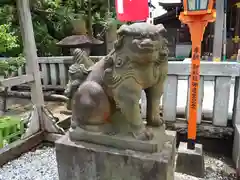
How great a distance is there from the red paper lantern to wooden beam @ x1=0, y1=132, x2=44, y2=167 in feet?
6.34

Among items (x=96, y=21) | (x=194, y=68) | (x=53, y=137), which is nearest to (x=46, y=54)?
(x=96, y=21)

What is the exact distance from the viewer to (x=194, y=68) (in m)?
1.94

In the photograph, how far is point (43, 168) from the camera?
87.3 inches

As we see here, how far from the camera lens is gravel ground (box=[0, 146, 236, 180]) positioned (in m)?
2.08

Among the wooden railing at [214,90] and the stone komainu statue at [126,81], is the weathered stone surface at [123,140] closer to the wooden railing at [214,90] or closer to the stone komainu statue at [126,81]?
the stone komainu statue at [126,81]

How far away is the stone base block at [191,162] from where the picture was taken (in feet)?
6.70

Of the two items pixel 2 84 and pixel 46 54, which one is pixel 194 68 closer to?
pixel 2 84

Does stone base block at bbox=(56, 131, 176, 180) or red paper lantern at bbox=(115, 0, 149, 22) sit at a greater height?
red paper lantern at bbox=(115, 0, 149, 22)

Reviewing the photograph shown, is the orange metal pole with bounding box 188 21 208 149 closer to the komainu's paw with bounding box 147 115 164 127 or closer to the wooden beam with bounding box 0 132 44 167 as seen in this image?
the komainu's paw with bounding box 147 115 164 127

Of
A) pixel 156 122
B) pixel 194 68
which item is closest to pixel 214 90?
pixel 194 68

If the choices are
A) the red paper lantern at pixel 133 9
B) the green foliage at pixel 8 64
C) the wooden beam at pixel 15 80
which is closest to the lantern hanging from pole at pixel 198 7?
the red paper lantern at pixel 133 9

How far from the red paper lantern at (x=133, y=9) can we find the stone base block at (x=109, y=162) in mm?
1957

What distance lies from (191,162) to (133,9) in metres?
2.02

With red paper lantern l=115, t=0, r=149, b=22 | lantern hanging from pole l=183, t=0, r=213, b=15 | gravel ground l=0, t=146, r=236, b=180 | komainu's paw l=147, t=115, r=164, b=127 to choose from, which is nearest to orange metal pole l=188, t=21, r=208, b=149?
lantern hanging from pole l=183, t=0, r=213, b=15
